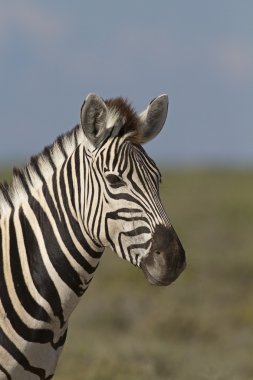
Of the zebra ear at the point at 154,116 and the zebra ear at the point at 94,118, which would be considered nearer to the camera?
the zebra ear at the point at 94,118

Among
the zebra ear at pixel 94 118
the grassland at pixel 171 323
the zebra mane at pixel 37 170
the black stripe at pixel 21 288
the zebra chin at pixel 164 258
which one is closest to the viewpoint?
the zebra chin at pixel 164 258

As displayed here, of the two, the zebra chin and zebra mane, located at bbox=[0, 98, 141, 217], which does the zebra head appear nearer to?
the zebra chin

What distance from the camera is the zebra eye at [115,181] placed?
7.25 meters

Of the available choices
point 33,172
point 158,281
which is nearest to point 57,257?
point 33,172

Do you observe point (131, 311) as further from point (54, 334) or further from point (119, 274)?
point (54, 334)

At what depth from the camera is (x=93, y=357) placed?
15.0 meters

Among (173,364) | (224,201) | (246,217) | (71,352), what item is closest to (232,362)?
(173,364)

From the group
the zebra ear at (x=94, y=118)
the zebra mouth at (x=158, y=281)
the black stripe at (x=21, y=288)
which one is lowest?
the zebra mouth at (x=158, y=281)

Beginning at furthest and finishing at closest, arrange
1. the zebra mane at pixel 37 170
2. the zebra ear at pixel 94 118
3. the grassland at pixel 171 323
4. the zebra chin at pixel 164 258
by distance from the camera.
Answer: the grassland at pixel 171 323 < the zebra mane at pixel 37 170 < the zebra ear at pixel 94 118 < the zebra chin at pixel 164 258

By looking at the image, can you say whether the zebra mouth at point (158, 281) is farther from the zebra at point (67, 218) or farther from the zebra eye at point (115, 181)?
the zebra eye at point (115, 181)

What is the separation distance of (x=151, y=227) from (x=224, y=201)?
189 feet

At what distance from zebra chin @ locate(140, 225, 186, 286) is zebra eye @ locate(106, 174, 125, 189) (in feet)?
1.40

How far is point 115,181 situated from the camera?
7277 millimetres

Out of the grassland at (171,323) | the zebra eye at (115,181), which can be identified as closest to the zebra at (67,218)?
the zebra eye at (115,181)
